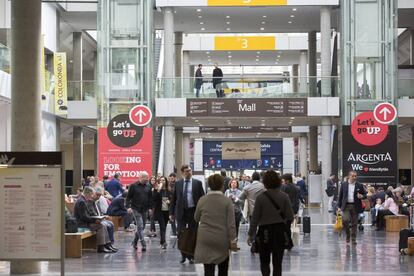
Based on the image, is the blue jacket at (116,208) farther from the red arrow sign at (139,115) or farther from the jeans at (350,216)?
the red arrow sign at (139,115)

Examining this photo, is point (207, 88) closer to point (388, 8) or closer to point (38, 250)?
point (388, 8)

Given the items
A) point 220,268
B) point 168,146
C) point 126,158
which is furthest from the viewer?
point 168,146

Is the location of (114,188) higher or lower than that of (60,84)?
lower

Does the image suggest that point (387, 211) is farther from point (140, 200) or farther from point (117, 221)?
point (140, 200)

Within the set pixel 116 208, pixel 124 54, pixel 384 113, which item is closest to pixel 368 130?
pixel 384 113

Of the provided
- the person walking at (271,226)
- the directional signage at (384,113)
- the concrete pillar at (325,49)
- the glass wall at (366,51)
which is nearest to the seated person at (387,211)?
the directional signage at (384,113)

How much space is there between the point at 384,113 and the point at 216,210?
21.6 m

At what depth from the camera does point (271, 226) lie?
10672 mm

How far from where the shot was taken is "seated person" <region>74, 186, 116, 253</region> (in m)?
17.3

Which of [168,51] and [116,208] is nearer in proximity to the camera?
[116,208]

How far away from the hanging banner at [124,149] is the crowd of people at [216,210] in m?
3.35

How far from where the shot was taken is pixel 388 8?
3538cm

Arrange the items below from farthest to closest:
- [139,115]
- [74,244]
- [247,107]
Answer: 1. [247,107]
2. [139,115]
3. [74,244]

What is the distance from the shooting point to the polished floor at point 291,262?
1409cm
